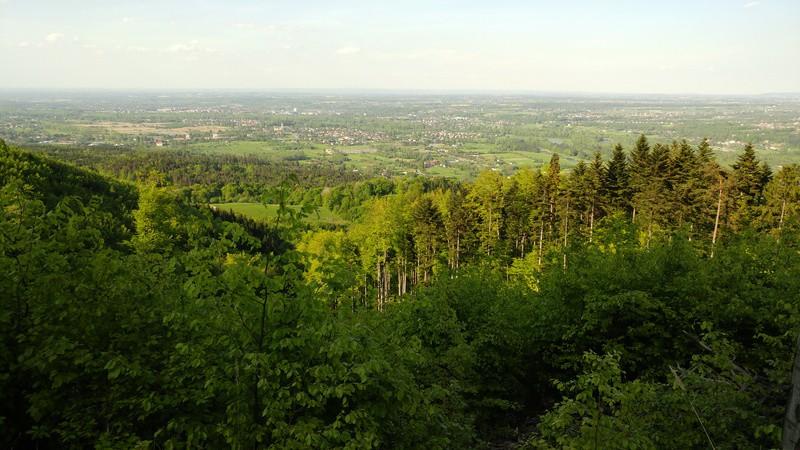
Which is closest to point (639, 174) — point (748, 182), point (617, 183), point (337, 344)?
point (617, 183)

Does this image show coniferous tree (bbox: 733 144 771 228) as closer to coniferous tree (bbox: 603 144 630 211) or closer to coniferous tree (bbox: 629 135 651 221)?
coniferous tree (bbox: 629 135 651 221)

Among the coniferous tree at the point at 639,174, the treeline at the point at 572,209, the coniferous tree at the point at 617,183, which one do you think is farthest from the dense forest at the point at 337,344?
the coniferous tree at the point at 617,183

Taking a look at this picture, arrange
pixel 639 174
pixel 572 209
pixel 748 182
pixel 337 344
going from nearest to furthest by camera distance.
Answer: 1. pixel 337 344
2. pixel 748 182
3. pixel 639 174
4. pixel 572 209

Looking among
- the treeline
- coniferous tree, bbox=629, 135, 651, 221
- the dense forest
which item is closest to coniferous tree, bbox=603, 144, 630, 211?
the treeline

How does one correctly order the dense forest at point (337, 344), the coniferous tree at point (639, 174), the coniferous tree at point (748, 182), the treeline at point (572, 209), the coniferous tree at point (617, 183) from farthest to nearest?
the coniferous tree at point (617, 183)
the coniferous tree at point (639, 174)
the coniferous tree at point (748, 182)
the treeline at point (572, 209)
the dense forest at point (337, 344)

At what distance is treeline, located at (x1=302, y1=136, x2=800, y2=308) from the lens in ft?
93.0

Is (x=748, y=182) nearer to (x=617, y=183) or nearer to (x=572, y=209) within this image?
(x=617, y=183)

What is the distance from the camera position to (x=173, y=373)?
5.85 meters

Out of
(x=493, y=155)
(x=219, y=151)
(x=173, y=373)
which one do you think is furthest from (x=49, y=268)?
(x=219, y=151)

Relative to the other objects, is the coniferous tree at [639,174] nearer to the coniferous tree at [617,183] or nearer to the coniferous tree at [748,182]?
the coniferous tree at [617,183]

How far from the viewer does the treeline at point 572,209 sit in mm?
28344

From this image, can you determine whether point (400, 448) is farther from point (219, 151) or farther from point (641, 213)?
point (219, 151)

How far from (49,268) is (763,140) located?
144417 millimetres

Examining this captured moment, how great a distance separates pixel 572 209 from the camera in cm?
3628
